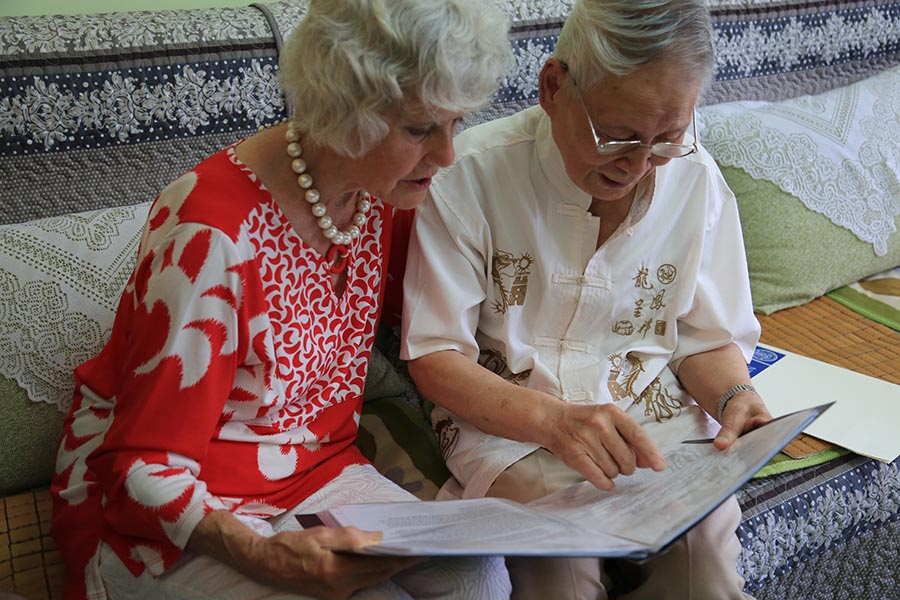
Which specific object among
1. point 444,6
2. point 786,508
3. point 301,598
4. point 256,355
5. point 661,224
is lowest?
point 786,508

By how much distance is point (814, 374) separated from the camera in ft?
6.41

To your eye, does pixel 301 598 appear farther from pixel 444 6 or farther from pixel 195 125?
pixel 195 125

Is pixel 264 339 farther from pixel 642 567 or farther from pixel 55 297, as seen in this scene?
pixel 642 567

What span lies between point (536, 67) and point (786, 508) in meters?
1.08

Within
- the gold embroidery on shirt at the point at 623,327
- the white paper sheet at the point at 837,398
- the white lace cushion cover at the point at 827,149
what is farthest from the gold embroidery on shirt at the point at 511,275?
the white lace cushion cover at the point at 827,149

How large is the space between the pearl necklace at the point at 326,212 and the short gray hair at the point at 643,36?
1.33 feet

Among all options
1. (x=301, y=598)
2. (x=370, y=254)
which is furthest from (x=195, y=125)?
(x=301, y=598)

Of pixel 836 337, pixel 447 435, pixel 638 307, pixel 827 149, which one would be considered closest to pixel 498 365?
pixel 447 435

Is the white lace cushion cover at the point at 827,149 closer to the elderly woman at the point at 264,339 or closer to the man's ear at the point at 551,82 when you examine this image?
the man's ear at the point at 551,82

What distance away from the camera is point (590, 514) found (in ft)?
4.00

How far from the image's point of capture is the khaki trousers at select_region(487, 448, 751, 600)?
139cm

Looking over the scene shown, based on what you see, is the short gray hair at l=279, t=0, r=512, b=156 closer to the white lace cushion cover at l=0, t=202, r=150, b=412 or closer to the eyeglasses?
the eyeglasses

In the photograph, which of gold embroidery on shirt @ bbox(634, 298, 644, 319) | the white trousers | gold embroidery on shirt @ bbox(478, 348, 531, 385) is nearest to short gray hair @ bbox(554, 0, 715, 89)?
gold embroidery on shirt @ bbox(634, 298, 644, 319)

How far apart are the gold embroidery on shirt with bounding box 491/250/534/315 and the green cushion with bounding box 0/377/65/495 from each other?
78cm
